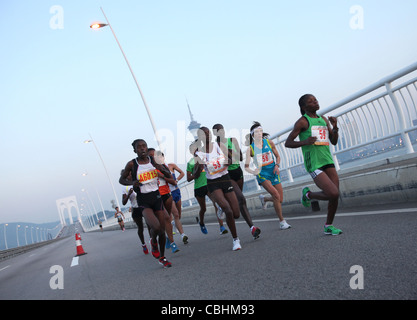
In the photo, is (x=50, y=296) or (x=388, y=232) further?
(x=50, y=296)

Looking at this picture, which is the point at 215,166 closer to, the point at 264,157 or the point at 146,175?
the point at 146,175

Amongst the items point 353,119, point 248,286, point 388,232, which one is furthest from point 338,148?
point 248,286

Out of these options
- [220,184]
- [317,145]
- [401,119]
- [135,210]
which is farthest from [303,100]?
[135,210]

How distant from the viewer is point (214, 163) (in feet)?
21.1

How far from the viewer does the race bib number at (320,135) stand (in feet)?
17.5

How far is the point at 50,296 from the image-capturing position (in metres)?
5.73

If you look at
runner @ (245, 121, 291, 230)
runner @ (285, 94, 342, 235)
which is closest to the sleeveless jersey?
runner @ (245, 121, 291, 230)

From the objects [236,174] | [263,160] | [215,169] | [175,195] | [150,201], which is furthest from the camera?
[175,195]

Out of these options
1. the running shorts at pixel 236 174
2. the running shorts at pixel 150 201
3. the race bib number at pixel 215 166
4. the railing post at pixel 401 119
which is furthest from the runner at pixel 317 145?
the running shorts at pixel 150 201

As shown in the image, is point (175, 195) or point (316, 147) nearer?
point (316, 147)

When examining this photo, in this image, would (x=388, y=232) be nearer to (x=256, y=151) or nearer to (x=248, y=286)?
(x=248, y=286)

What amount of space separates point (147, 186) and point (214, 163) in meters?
1.12

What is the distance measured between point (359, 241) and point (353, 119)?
3.90 meters
